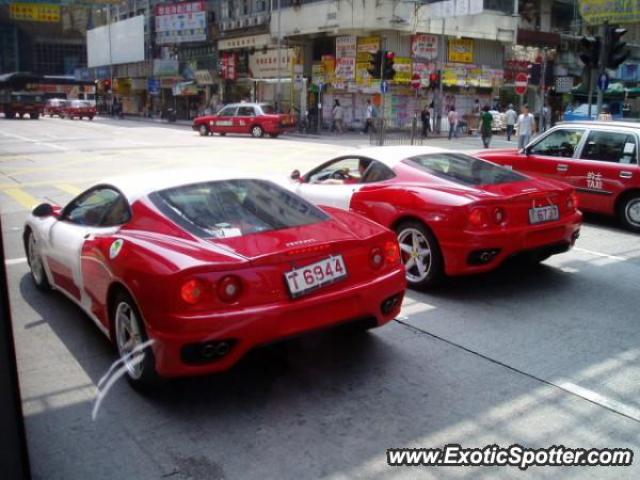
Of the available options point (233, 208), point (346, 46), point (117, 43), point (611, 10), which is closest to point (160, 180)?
point (233, 208)

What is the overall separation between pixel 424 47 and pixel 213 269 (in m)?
37.3

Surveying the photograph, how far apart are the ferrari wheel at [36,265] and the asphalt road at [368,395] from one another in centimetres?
12

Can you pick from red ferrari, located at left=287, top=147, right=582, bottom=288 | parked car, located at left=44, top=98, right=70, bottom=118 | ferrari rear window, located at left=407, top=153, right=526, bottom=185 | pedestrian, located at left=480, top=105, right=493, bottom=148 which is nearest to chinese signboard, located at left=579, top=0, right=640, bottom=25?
pedestrian, located at left=480, top=105, right=493, bottom=148

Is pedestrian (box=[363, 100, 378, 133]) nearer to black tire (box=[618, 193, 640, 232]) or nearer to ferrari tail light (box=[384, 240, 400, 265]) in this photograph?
black tire (box=[618, 193, 640, 232])

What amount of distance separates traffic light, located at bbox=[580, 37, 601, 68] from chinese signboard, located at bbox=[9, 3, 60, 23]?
1804 inches

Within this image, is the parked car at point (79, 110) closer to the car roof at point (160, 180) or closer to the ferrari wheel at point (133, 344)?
the car roof at point (160, 180)

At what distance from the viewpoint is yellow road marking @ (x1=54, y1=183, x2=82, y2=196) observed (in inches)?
466

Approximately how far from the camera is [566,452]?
327 cm

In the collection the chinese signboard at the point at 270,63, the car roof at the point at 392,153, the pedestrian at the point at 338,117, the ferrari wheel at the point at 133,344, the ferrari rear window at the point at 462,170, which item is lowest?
the ferrari wheel at the point at 133,344

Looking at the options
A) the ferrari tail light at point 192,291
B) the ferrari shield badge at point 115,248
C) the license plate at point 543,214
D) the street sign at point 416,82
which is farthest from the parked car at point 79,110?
the ferrari tail light at point 192,291

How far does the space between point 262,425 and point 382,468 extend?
735 mm

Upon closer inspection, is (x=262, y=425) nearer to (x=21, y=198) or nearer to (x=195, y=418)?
(x=195, y=418)

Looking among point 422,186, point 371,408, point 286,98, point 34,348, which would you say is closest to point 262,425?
point 371,408

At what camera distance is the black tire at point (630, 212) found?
29.5 feet
